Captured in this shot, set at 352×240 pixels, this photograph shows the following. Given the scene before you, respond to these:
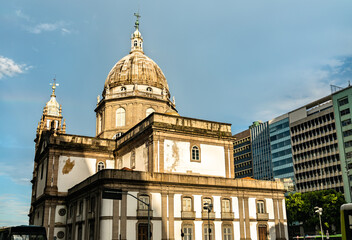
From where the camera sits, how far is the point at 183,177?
1742 inches

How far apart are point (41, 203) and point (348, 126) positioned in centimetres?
6962

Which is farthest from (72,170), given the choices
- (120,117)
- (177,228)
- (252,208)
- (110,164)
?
(252,208)

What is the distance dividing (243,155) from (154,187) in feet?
291

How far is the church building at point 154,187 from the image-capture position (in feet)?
135

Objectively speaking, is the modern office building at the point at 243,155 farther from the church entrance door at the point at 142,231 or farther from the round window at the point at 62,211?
the church entrance door at the point at 142,231

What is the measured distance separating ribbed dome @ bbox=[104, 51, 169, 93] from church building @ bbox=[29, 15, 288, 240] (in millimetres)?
4557

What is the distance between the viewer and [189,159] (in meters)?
47.8

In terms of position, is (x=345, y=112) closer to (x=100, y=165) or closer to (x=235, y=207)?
(x=235, y=207)

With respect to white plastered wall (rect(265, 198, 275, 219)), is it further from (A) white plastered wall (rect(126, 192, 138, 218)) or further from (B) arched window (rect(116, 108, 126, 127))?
(B) arched window (rect(116, 108, 126, 127))

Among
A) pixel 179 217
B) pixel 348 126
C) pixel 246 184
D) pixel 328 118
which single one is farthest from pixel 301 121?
pixel 179 217

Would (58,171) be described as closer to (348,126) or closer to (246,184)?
(246,184)

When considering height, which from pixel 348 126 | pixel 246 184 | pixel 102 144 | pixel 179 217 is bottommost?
pixel 179 217

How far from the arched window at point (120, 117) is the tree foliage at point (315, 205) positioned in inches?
1362

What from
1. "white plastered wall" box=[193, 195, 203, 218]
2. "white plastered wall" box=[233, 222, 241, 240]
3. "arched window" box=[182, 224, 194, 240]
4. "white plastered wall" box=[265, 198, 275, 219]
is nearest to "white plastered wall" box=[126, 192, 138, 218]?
"arched window" box=[182, 224, 194, 240]
